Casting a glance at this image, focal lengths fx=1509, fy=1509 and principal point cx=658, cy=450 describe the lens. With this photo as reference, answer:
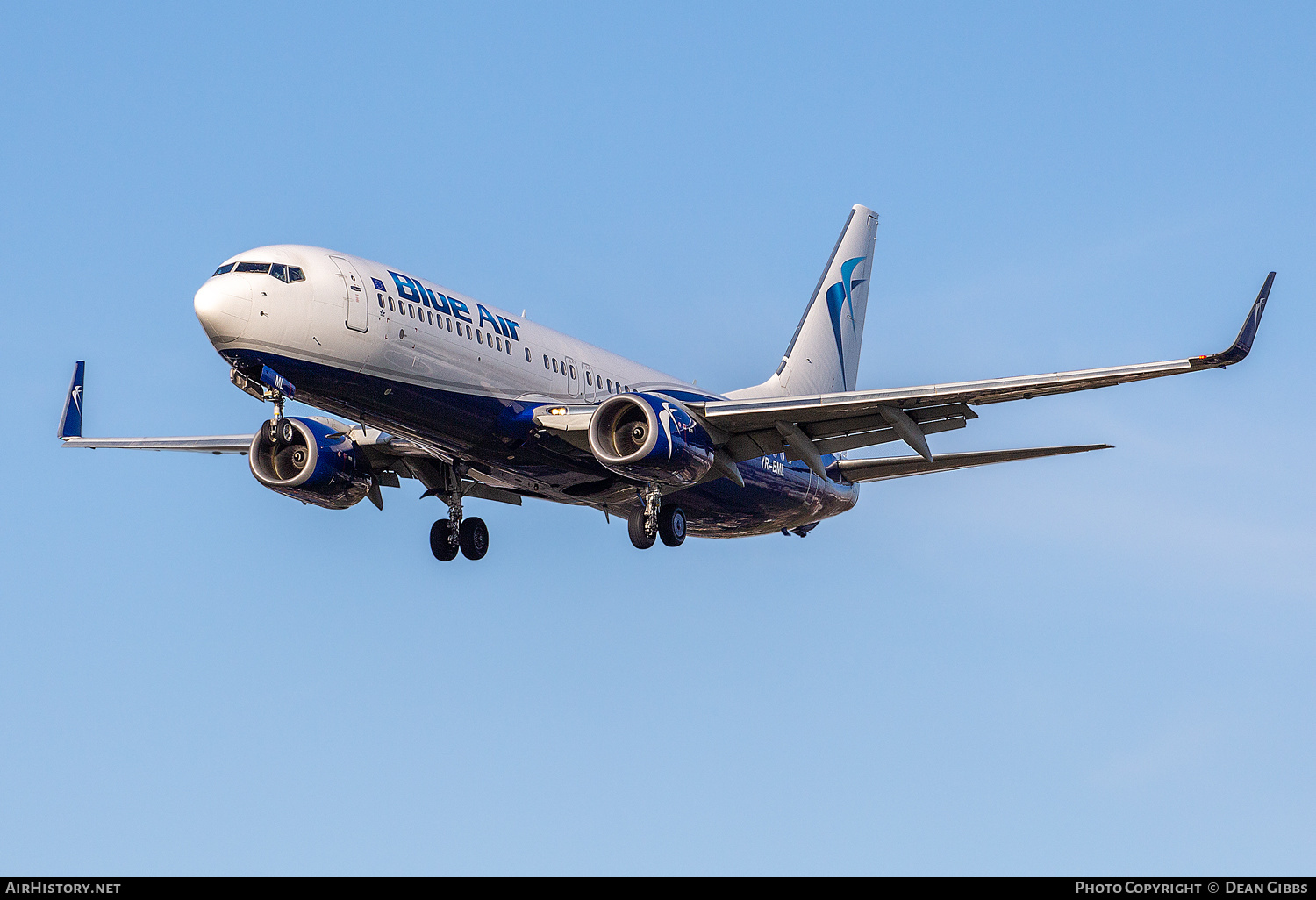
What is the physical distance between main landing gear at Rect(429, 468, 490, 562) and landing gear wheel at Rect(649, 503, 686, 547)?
5052 millimetres

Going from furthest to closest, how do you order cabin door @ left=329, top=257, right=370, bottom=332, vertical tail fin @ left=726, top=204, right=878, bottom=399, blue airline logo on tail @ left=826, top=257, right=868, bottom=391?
1. blue airline logo on tail @ left=826, top=257, right=868, bottom=391
2. vertical tail fin @ left=726, top=204, right=878, bottom=399
3. cabin door @ left=329, top=257, right=370, bottom=332

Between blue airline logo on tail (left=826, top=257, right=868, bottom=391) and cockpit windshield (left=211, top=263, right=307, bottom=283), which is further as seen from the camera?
blue airline logo on tail (left=826, top=257, right=868, bottom=391)

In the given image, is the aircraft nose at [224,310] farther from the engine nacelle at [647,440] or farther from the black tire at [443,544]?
the black tire at [443,544]

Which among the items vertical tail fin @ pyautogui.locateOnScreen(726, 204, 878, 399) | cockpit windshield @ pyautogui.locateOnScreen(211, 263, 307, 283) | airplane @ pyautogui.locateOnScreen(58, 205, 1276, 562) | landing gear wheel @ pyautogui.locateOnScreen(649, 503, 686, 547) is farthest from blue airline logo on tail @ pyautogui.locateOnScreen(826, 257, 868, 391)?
cockpit windshield @ pyautogui.locateOnScreen(211, 263, 307, 283)

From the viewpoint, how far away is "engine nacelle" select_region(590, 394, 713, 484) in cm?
3403

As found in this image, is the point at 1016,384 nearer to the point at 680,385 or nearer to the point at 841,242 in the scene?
the point at 680,385

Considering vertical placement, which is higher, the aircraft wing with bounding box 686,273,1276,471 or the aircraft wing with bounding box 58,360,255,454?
the aircraft wing with bounding box 58,360,255,454

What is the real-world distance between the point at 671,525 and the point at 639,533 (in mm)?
1106

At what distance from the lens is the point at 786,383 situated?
→ 46.9 m

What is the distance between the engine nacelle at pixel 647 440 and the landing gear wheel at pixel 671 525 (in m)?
2.50

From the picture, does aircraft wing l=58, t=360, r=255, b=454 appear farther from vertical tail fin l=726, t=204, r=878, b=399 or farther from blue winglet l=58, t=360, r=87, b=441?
vertical tail fin l=726, t=204, r=878, b=399

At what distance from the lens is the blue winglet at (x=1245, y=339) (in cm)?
2877

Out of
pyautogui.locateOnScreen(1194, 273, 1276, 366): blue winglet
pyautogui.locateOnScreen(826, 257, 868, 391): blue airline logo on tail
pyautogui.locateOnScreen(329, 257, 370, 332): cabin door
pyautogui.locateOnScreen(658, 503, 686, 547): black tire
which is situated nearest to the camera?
pyautogui.locateOnScreen(1194, 273, 1276, 366): blue winglet
